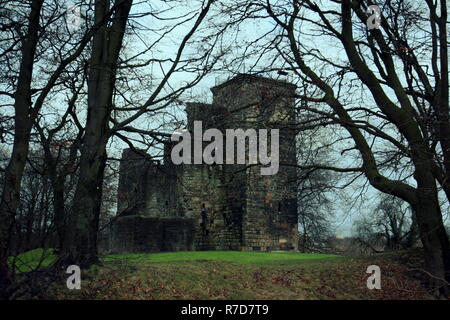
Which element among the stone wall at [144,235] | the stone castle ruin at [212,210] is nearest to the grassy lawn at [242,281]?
the stone castle ruin at [212,210]

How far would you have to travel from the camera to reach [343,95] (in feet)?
41.8

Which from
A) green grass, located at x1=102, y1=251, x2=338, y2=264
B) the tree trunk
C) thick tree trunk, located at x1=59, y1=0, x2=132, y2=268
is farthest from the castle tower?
thick tree trunk, located at x1=59, y1=0, x2=132, y2=268

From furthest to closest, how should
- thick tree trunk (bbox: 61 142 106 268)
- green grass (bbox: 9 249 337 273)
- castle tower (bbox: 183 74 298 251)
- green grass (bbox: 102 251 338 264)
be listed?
1. castle tower (bbox: 183 74 298 251)
2. green grass (bbox: 102 251 338 264)
3. green grass (bbox: 9 249 337 273)
4. thick tree trunk (bbox: 61 142 106 268)

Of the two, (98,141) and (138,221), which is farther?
(138,221)

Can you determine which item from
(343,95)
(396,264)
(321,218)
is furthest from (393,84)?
(321,218)

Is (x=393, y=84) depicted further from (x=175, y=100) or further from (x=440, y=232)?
(x=175, y=100)

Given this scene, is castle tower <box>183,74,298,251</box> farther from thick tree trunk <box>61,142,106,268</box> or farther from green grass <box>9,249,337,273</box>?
thick tree trunk <box>61,142,106,268</box>

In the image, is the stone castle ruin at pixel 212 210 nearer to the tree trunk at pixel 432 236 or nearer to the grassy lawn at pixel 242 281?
the grassy lawn at pixel 242 281

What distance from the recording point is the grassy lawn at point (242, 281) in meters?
9.13

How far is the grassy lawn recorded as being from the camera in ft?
30.0

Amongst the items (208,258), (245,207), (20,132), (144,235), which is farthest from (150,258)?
(245,207)

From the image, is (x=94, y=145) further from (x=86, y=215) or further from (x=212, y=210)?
(x=212, y=210)

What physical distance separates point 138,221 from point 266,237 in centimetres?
630

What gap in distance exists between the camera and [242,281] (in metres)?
10.7
